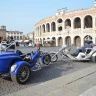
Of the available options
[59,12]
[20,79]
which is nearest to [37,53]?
[20,79]

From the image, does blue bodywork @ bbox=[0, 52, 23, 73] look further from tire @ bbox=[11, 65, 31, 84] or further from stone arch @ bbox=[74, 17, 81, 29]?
stone arch @ bbox=[74, 17, 81, 29]

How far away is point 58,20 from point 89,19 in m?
9.32

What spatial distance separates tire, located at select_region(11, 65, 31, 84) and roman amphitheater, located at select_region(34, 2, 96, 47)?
32573mm

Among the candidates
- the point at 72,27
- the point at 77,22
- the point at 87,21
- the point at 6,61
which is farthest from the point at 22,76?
the point at 77,22

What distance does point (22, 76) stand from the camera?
540 cm

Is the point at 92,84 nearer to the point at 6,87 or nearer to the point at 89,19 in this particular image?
the point at 6,87

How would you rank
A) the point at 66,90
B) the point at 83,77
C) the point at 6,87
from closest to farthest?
the point at 66,90 → the point at 6,87 → the point at 83,77

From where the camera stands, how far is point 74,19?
41.3 m

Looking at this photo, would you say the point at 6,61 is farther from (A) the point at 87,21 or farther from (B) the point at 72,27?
(A) the point at 87,21

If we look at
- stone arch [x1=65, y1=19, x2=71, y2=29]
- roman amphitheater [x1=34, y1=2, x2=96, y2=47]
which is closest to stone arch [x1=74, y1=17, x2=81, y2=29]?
roman amphitheater [x1=34, y1=2, x2=96, y2=47]

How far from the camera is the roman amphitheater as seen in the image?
3767 cm

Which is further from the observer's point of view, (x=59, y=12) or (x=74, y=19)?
(x=59, y=12)

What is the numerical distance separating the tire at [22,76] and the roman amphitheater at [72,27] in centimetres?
3257

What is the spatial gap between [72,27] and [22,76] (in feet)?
122
